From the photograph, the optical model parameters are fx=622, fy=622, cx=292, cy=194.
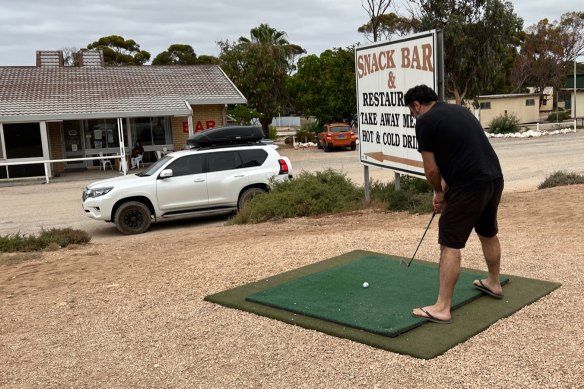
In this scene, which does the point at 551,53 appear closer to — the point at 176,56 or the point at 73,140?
the point at 176,56

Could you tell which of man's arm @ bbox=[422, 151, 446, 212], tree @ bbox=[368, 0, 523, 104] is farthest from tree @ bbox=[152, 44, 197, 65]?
man's arm @ bbox=[422, 151, 446, 212]

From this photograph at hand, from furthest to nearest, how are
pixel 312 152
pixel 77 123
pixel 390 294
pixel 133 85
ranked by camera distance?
pixel 312 152
pixel 133 85
pixel 77 123
pixel 390 294

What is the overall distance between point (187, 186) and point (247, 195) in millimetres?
1274

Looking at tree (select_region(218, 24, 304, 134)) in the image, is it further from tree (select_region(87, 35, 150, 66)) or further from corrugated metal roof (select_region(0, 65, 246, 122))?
tree (select_region(87, 35, 150, 66))

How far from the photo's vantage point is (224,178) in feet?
42.2

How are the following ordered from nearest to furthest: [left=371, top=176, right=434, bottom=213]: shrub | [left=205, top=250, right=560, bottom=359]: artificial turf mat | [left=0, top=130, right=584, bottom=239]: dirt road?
[left=205, top=250, right=560, bottom=359]: artificial turf mat < [left=371, top=176, right=434, bottom=213]: shrub < [left=0, top=130, right=584, bottom=239]: dirt road

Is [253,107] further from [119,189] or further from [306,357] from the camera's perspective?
[306,357]

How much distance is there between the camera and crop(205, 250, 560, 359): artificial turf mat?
14.9 feet

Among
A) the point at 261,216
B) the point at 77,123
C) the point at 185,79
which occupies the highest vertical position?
the point at 185,79

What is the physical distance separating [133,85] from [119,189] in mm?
19051

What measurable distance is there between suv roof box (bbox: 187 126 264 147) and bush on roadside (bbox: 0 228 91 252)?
4.72 meters

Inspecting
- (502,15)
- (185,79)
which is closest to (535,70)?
(502,15)

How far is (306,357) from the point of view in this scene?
14.1 feet

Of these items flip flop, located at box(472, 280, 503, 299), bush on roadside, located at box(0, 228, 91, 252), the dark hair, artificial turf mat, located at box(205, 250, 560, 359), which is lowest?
bush on roadside, located at box(0, 228, 91, 252)
